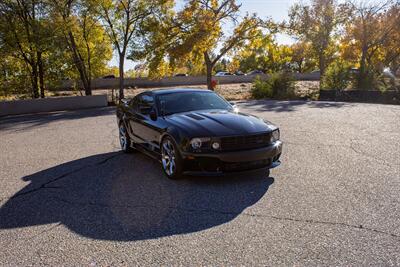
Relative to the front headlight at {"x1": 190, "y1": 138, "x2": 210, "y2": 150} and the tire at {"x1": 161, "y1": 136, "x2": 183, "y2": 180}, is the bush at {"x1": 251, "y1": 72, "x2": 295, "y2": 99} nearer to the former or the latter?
the tire at {"x1": 161, "y1": 136, "x2": 183, "y2": 180}

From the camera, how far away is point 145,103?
22.9 ft

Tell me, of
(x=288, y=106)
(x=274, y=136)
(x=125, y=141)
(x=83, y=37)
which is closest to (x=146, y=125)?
(x=125, y=141)

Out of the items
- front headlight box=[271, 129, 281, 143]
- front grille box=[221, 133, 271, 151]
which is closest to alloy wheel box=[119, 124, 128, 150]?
front grille box=[221, 133, 271, 151]

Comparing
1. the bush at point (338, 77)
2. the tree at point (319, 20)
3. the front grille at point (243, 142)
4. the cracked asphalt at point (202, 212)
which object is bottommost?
the cracked asphalt at point (202, 212)

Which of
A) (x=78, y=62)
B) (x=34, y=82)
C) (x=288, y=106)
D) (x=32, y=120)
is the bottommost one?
(x=32, y=120)

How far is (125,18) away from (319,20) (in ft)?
51.9

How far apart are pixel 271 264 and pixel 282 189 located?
6.67 ft

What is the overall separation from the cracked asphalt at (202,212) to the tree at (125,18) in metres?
17.3

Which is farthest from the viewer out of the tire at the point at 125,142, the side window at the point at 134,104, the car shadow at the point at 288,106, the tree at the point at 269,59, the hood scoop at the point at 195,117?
the tree at the point at 269,59

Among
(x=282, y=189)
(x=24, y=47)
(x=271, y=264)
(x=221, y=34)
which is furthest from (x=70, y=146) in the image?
(x=221, y=34)

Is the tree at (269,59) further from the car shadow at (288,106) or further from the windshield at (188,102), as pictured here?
the windshield at (188,102)

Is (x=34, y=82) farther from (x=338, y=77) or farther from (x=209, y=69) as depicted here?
(x=338, y=77)

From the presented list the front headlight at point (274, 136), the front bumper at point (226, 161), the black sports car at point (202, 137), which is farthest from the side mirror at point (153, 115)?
the front headlight at point (274, 136)

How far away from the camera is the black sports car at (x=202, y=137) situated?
16.9 ft
